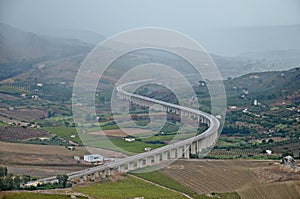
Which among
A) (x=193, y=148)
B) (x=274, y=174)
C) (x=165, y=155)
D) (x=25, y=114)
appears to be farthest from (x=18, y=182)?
(x=25, y=114)

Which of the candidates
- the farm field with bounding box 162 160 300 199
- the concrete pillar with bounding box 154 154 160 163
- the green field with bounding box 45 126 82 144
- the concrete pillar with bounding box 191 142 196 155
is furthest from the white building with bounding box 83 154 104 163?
the green field with bounding box 45 126 82 144

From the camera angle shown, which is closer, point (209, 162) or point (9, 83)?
point (209, 162)

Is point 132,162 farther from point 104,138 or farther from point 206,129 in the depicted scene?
point 206,129

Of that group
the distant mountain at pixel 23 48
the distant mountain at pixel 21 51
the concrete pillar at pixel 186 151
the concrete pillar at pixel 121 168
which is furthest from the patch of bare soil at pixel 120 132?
the distant mountain at pixel 23 48

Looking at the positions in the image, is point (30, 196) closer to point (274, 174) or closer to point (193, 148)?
point (274, 174)

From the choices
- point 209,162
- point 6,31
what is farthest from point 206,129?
point 6,31

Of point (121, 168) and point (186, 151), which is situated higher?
point (186, 151)
